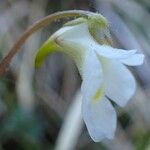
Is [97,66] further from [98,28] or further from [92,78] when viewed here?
[98,28]

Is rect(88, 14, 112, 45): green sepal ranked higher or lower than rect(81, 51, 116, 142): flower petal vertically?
higher

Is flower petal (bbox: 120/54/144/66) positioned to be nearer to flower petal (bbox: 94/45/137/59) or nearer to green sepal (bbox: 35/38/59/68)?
flower petal (bbox: 94/45/137/59)

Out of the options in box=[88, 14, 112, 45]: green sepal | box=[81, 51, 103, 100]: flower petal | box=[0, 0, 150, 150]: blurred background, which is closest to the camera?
box=[81, 51, 103, 100]: flower petal

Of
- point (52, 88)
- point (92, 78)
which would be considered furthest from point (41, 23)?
point (52, 88)

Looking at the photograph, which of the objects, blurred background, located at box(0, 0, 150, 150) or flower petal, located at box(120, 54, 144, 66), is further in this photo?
blurred background, located at box(0, 0, 150, 150)

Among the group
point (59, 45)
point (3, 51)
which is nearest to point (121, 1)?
point (3, 51)

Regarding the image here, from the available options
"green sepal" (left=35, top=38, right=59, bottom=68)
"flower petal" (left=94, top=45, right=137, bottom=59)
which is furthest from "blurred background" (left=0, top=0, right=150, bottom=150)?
"flower petal" (left=94, top=45, right=137, bottom=59)

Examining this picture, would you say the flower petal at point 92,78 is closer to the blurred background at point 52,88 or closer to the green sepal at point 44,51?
→ the green sepal at point 44,51
